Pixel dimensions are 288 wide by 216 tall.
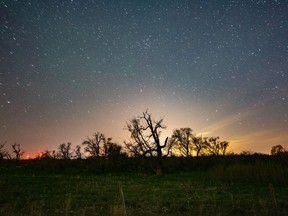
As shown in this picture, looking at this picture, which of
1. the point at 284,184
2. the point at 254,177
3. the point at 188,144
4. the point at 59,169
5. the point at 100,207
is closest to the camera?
the point at 100,207

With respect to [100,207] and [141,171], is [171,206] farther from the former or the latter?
[141,171]

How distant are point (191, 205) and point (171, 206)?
1096 mm

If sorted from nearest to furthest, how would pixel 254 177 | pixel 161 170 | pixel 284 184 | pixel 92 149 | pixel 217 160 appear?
1. pixel 284 184
2. pixel 254 177
3. pixel 161 170
4. pixel 217 160
5. pixel 92 149

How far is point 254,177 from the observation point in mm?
27422

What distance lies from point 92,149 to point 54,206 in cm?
6683

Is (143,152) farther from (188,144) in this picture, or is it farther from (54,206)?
(188,144)

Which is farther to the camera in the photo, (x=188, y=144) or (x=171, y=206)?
(x=188, y=144)

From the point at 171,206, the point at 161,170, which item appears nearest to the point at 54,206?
the point at 171,206

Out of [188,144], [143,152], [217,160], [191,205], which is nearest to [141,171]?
[143,152]

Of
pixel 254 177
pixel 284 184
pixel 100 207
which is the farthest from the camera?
pixel 254 177

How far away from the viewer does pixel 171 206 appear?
47.1ft

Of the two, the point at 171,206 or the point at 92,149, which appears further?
the point at 92,149

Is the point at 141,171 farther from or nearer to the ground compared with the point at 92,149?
Answer: nearer to the ground

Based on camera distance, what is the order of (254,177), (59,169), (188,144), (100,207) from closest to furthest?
(100,207), (254,177), (59,169), (188,144)
